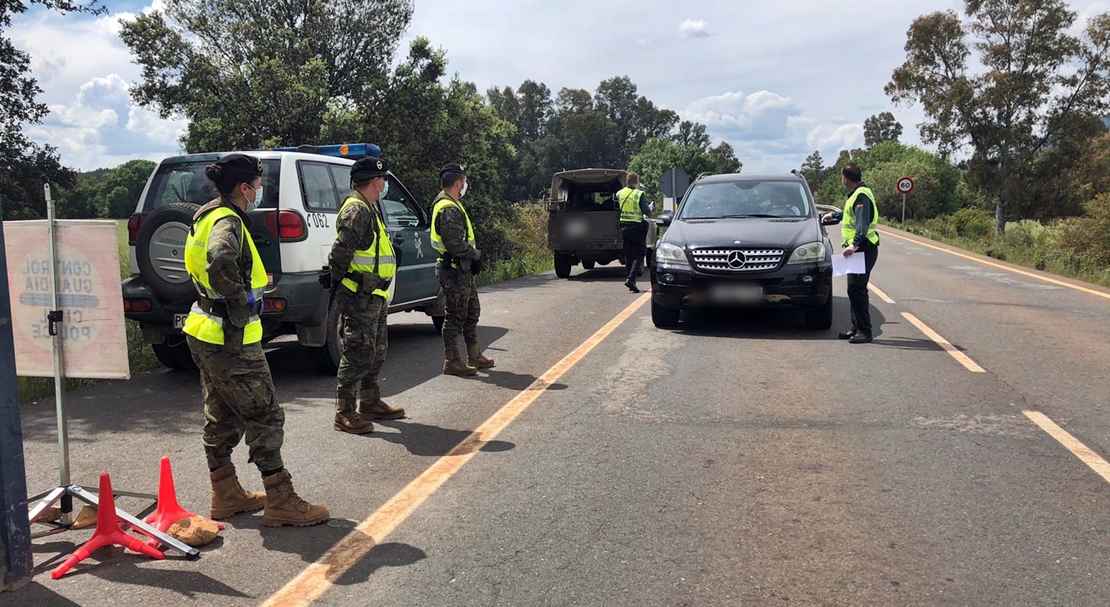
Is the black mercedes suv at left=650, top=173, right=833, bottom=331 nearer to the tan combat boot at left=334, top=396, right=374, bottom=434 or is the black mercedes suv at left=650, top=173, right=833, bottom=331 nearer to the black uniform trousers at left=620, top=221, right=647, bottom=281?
the black uniform trousers at left=620, top=221, right=647, bottom=281

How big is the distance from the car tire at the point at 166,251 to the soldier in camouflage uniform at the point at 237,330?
2.25m

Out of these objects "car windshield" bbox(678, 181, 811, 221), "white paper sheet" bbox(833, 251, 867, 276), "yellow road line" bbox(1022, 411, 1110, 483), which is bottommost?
"yellow road line" bbox(1022, 411, 1110, 483)

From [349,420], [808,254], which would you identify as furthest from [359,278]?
[808,254]

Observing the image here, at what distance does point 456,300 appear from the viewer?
7855 mm

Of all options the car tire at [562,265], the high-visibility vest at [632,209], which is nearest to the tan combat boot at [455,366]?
the high-visibility vest at [632,209]

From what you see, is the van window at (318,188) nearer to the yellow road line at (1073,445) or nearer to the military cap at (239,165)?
the military cap at (239,165)

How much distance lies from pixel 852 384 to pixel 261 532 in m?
4.91

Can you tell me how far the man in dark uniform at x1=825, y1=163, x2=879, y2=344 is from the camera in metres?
9.20

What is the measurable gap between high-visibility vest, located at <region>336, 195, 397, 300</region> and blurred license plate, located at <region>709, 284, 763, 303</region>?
453 centimetres

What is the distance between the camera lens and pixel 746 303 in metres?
9.45

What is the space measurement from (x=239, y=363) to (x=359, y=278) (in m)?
1.75

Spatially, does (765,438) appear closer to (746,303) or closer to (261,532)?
(261,532)

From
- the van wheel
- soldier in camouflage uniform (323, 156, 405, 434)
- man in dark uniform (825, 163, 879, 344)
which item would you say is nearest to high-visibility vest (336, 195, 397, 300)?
soldier in camouflage uniform (323, 156, 405, 434)

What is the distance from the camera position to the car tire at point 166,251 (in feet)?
20.8
